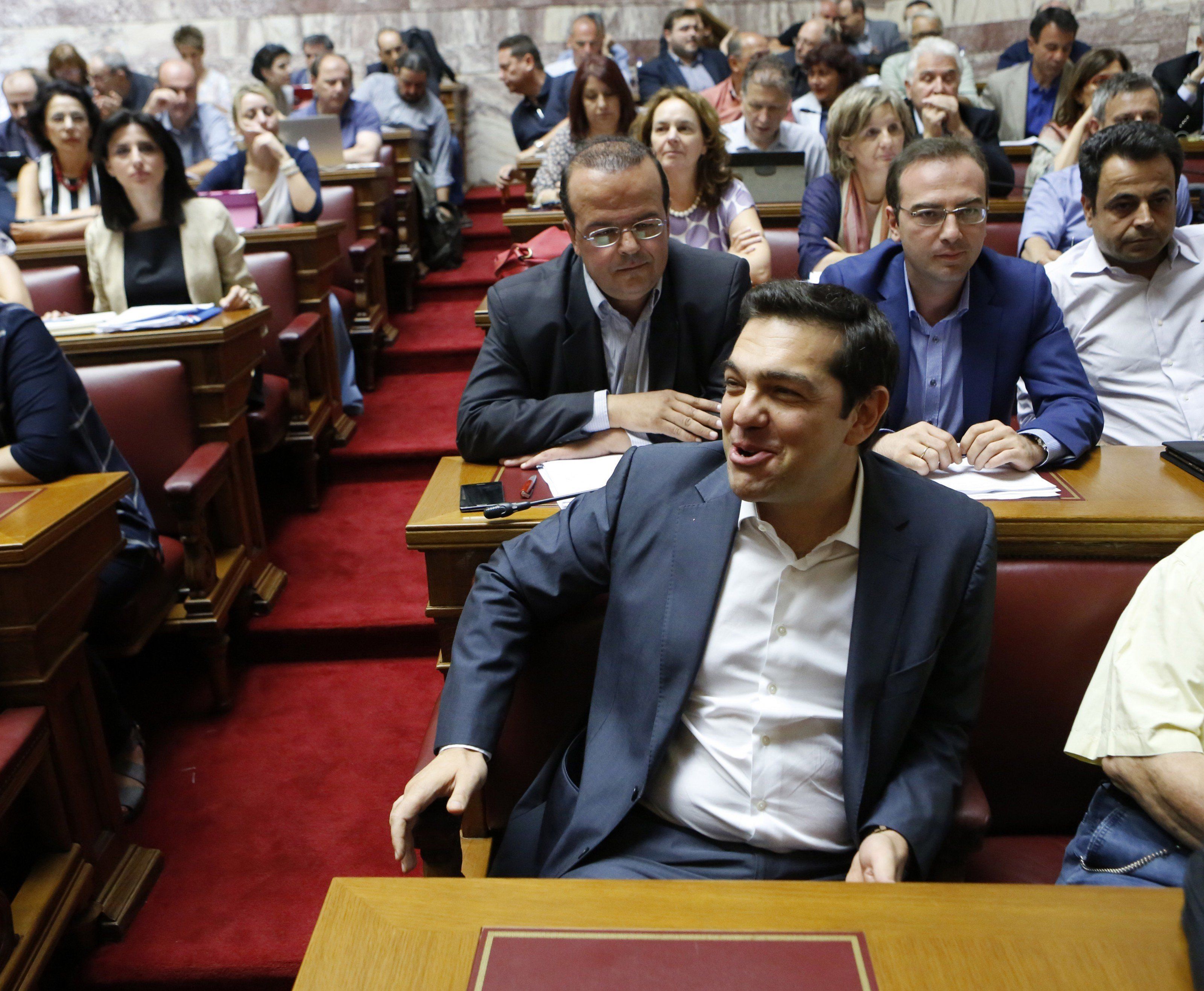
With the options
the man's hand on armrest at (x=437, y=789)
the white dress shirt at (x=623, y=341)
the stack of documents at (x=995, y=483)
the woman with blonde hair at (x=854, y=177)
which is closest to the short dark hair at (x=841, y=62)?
the woman with blonde hair at (x=854, y=177)

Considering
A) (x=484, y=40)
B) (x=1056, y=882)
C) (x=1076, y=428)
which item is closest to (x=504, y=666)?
(x=1056, y=882)

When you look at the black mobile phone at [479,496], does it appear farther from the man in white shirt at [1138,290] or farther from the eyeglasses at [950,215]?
the man in white shirt at [1138,290]

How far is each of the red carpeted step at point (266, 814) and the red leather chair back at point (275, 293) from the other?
1.14m

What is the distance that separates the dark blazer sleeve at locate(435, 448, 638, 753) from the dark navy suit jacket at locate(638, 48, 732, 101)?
4.82 metres

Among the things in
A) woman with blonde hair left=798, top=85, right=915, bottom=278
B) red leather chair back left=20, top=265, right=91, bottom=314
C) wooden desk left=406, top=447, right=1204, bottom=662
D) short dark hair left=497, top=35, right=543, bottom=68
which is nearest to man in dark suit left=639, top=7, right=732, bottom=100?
short dark hair left=497, top=35, right=543, bottom=68

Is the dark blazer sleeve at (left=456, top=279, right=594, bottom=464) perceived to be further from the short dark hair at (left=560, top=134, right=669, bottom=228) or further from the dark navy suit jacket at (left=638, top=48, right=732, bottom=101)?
the dark navy suit jacket at (left=638, top=48, right=732, bottom=101)

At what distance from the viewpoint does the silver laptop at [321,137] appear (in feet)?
14.6

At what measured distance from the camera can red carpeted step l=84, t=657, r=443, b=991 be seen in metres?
1.69

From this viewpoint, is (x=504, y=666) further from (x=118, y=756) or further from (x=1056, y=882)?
(x=118, y=756)

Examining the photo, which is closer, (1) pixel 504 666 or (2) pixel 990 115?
(1) pixel 504 666

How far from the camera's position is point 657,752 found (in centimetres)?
118

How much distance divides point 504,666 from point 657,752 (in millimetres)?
210

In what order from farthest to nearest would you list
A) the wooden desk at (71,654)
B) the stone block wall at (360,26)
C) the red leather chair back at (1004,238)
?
1. the stone block wall at (360,26)
2. the red leather chair back at (1004,238)
3. the wooden desk at (71,654)

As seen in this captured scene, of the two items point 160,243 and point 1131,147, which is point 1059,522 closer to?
point 1131,147
